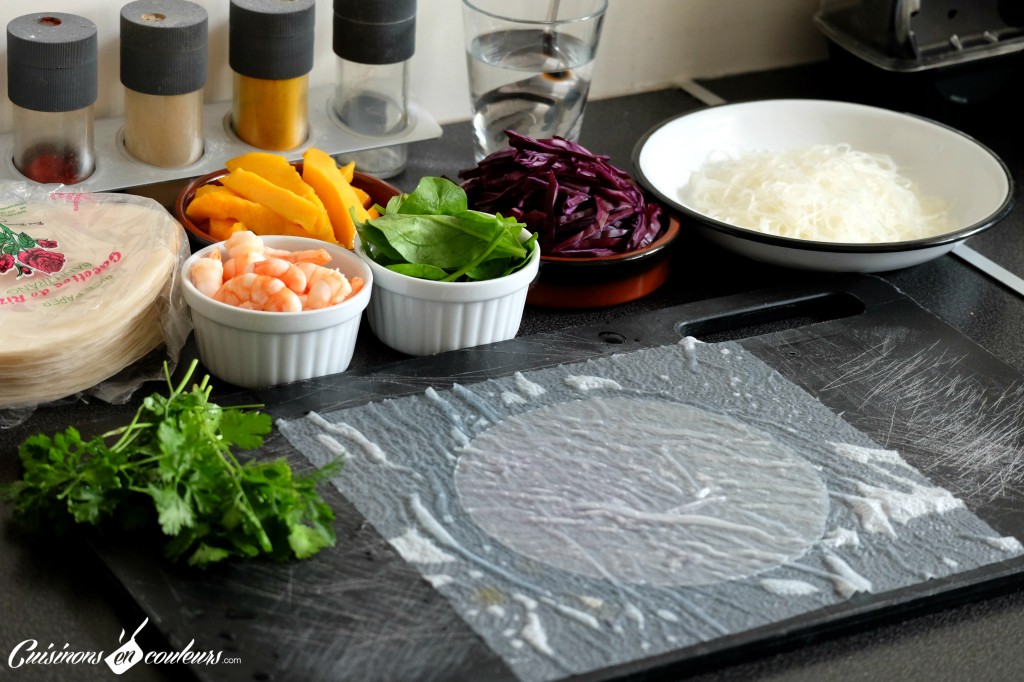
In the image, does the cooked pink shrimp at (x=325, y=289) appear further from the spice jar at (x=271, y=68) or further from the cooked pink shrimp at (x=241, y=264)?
the spice jar at (x=271, y=68)

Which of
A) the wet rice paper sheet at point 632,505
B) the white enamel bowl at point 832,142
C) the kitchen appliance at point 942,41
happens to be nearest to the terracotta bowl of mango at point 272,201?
the wet rice paper sheet at point 632,505

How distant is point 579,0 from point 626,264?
430 mm

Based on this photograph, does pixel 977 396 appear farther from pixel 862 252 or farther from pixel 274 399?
pixel 274 399

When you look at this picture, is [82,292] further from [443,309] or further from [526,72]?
[526,72]

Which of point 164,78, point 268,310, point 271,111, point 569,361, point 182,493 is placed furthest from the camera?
point 271,111

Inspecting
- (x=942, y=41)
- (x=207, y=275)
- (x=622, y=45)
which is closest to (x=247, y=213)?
(x=207, y=275)

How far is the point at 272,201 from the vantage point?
1.13m

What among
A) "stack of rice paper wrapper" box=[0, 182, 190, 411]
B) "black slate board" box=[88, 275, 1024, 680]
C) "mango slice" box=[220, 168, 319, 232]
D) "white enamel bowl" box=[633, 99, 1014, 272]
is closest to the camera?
"black slate board" box=[88, 275, 1024, 680]

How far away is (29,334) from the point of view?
38.2 inches

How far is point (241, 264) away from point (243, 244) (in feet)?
0.07

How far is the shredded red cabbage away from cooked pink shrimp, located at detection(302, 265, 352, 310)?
0.76 ft

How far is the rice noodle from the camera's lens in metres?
1.26

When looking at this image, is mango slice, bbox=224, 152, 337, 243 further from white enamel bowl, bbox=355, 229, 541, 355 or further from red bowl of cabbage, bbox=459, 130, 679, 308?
red bowl of cabbage, bbox=459, 130, 679, 308

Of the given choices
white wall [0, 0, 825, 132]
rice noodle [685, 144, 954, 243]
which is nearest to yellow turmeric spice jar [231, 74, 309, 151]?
white wall [0, 0, 825, 132]
